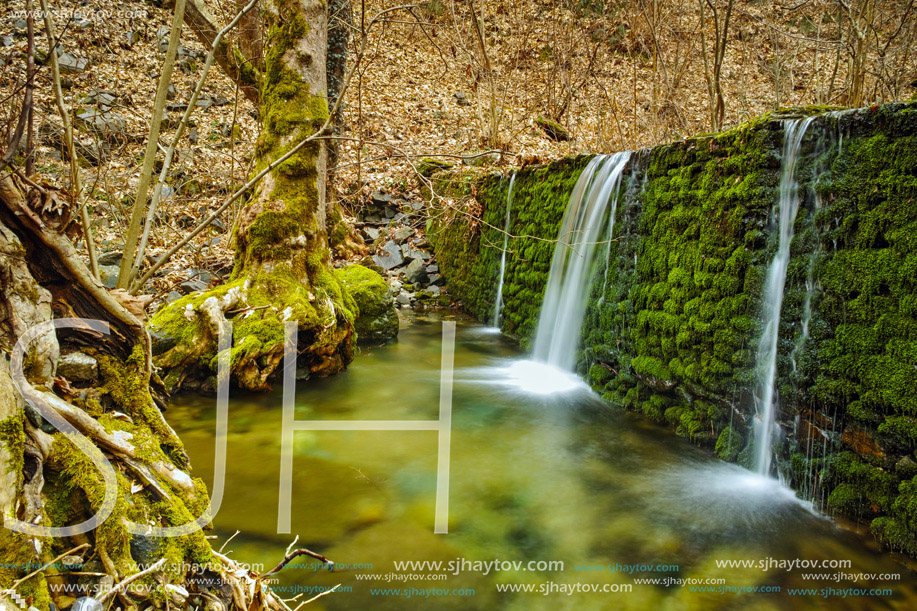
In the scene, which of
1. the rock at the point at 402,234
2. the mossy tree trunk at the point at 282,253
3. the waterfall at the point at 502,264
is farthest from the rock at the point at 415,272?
the mossy tree trunk at the point at 282,253

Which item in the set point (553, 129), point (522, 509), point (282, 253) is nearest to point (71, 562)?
point (522, 509)

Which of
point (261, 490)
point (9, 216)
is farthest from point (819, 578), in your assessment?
point (9, 216)

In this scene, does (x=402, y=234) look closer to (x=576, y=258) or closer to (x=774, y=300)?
(x=576, y=258)

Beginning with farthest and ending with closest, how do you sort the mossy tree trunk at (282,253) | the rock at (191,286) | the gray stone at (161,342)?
the rock at (191,286), the mossy tree trunk at (282,253), the gray stone at (161,342)

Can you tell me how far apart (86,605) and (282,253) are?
14.4 ft

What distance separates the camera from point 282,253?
17.6ft

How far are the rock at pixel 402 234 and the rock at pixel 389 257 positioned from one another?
0.65 feet

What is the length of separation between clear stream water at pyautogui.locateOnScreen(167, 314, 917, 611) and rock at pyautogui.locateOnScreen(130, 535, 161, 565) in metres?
1.11

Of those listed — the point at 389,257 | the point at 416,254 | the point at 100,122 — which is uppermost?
the point at 100,122

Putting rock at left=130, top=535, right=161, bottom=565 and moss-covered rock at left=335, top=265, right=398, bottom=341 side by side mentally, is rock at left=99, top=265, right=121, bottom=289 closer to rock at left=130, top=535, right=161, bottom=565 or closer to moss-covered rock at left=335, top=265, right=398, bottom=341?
moss-covered rock at left=335, top=265, right=398, bottom=341

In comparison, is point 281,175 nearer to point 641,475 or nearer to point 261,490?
point 261,490

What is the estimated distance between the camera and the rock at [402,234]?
1152 centimetres

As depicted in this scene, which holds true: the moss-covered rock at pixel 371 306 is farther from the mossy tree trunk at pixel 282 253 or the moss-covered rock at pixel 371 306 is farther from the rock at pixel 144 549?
the rock at pixel 144 549

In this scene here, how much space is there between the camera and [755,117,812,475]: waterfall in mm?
3512
